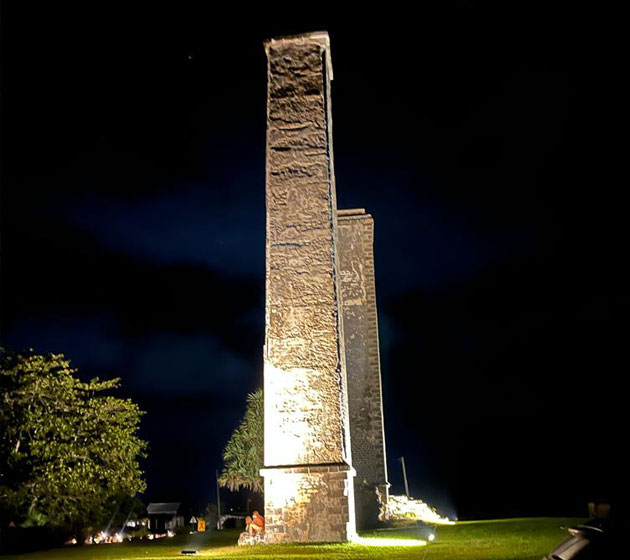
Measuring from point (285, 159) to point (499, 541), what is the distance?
643 centimetres

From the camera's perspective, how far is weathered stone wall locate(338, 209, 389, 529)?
1521 cm

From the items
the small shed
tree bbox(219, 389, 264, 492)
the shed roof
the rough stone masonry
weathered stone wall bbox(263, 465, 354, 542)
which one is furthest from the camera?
the shed roof

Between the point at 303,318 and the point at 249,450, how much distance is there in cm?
1240

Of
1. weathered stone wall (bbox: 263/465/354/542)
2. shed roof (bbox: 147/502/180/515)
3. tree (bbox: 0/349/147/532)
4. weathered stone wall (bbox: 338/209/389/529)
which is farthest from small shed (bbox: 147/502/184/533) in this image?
weathered stone wall (bbox: 263/465/354/542)

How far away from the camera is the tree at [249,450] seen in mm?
20875

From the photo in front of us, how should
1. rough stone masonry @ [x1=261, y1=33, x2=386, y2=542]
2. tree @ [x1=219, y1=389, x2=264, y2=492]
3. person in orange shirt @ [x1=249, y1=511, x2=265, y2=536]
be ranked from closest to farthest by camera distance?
rough stone masonry @ [x1=261, y1=33, x2=386, y2=542], person in orange shirt @ [x1=249, y1=511, x2=265, y2=536], tree @ [x1=219, y1=389, x2=264, y2=492]

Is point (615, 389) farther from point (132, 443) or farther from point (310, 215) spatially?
point (132, 443)

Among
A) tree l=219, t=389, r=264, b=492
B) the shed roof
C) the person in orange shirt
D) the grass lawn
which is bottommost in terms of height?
the grass lawn

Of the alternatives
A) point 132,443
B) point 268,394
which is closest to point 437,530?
point 268,394

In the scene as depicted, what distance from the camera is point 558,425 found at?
23625mm

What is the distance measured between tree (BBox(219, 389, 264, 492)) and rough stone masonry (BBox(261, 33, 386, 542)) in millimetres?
11294

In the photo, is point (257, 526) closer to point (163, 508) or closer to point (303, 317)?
point (303, 317)

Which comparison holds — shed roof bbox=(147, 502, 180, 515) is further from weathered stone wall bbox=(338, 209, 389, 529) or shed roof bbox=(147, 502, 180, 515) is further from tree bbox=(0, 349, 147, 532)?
tree bbox=(0, 349, 147, 532)

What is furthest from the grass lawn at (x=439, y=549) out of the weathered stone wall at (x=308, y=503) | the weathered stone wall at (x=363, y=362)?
the weathered stone wall at (x=363, y=362)
